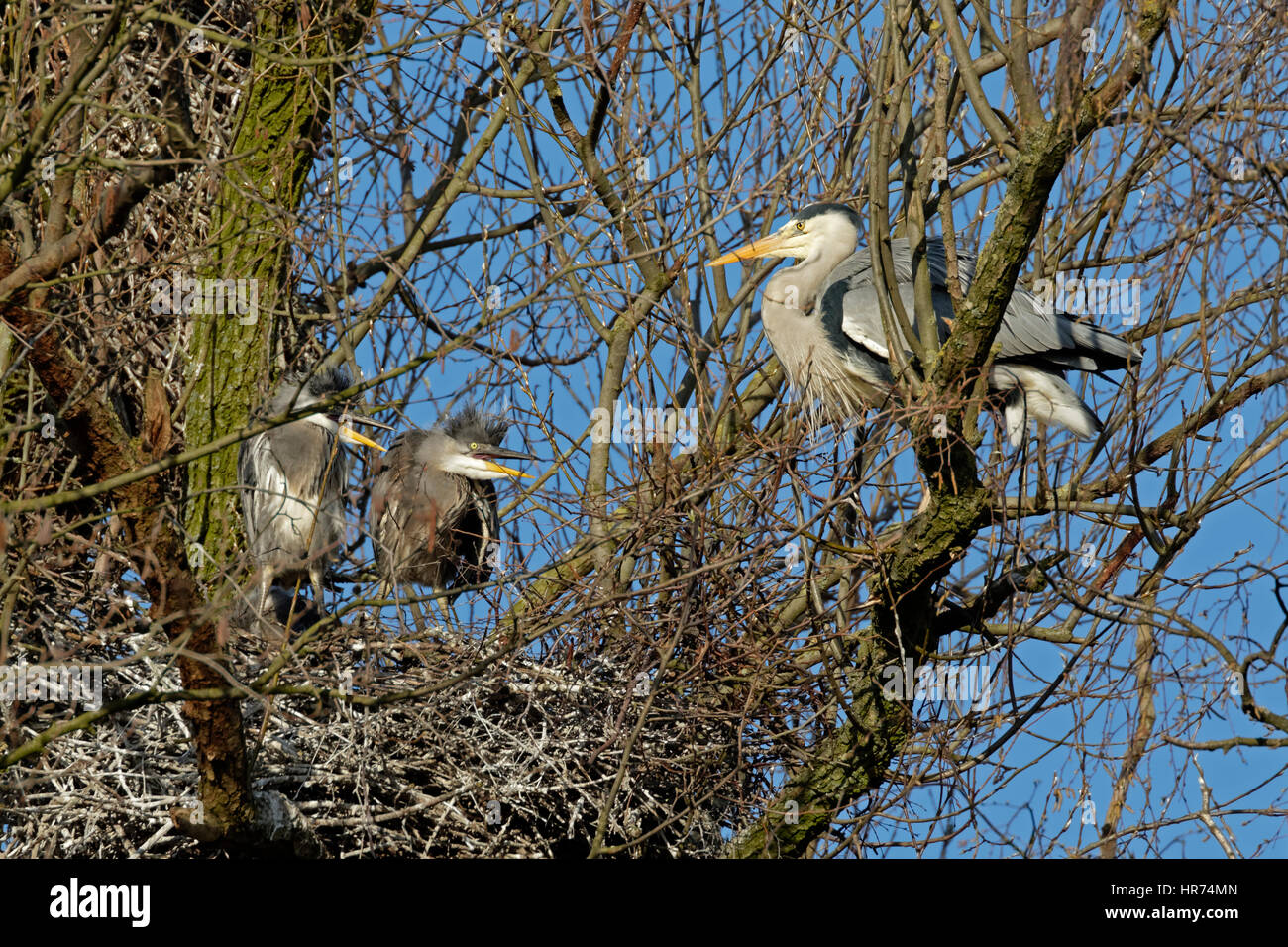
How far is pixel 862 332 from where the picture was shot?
5375 millimetres

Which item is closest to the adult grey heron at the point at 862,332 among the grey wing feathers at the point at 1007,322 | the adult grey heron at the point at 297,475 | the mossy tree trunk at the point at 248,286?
the grey wing feathers at the point at 1007,322

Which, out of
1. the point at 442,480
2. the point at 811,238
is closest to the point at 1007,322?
the point at 811,238

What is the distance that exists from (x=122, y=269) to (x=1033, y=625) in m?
2.72

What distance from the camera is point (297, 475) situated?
→ 628 cm

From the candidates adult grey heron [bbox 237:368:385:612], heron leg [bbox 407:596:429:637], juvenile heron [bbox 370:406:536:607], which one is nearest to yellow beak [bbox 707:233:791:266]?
juvenile heron [bbox 370:406:536:607]

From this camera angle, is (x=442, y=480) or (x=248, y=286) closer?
(x=248, y=286)

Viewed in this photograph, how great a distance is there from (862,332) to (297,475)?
8.23 ft

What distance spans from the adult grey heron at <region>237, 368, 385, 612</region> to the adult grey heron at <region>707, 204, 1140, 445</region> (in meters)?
1.77

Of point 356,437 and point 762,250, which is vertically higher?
point 762,250

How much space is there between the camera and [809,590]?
4.16 metres

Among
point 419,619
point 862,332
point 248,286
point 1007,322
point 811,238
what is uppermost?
point 811,238

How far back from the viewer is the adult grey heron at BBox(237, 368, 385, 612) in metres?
5.87

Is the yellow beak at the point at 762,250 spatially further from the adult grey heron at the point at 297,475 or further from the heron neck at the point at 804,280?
A: the adult grey heron at the point at 297,475

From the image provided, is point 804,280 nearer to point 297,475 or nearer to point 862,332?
point 862,332
